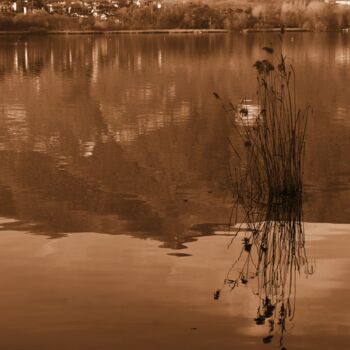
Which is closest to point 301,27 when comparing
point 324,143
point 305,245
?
point 324,143

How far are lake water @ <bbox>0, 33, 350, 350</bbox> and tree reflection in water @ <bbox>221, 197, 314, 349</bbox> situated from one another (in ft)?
0.24

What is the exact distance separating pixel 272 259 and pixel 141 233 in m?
1.57

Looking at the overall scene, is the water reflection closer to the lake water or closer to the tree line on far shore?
the lake water

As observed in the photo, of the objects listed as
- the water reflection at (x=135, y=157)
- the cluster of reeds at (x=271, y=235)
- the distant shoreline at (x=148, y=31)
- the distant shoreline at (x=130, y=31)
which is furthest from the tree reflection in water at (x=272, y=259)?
the distant shoreline at (x=130, y=31)

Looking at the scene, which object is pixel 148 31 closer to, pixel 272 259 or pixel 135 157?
pixel 135 157

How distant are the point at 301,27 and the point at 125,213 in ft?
318

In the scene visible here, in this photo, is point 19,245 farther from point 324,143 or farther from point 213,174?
point 324,143

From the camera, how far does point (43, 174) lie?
41.7 feet

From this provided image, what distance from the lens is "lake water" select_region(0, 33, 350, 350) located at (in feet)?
21.0

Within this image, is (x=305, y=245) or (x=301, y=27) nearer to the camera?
(x=305, y=245)

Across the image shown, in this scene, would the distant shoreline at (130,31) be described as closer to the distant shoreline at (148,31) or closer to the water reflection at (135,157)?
the distant shoreline at (148,31)

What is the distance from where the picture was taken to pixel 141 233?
30.4 feet

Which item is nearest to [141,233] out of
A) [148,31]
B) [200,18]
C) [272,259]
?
[272,259]

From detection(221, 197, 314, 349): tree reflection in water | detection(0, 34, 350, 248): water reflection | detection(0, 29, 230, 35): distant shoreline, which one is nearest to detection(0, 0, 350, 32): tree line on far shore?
detection(0, 29, 230, 35): distant shoreline
